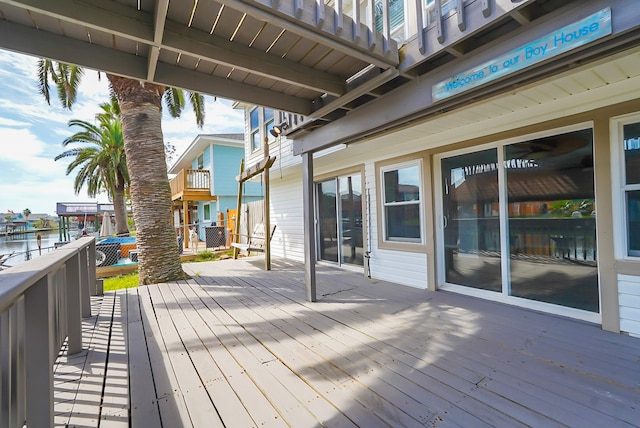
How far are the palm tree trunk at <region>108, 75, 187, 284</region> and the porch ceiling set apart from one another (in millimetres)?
3520

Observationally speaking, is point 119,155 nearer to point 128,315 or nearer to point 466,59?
point 128,315

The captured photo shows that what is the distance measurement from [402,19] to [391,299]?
394cm

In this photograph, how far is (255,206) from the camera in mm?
7777

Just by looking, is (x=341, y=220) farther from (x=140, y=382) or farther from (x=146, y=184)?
(x=140, y=382)

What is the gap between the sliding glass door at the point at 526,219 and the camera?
2.98 metres

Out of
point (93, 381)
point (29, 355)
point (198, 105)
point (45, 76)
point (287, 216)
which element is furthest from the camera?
point (198, 105)

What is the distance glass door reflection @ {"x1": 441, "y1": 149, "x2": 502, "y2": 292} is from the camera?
3.66 m

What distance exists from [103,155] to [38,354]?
16.5 metres

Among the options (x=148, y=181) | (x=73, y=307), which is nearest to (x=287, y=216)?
(x=148, y=181)

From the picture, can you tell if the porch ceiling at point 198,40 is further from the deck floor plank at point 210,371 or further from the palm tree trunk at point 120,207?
the palm tree trunk at point 120,207

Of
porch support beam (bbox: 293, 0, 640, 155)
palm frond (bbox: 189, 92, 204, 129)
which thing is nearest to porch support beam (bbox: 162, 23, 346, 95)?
porch support beam (bbox: 293, 0, 640, 155)

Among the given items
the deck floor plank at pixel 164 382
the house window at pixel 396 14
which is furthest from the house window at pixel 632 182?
the deck floor plank at pixel 164 382

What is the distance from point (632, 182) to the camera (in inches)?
103

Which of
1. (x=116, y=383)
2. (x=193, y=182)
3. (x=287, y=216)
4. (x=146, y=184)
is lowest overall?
(x=116, y=383)
